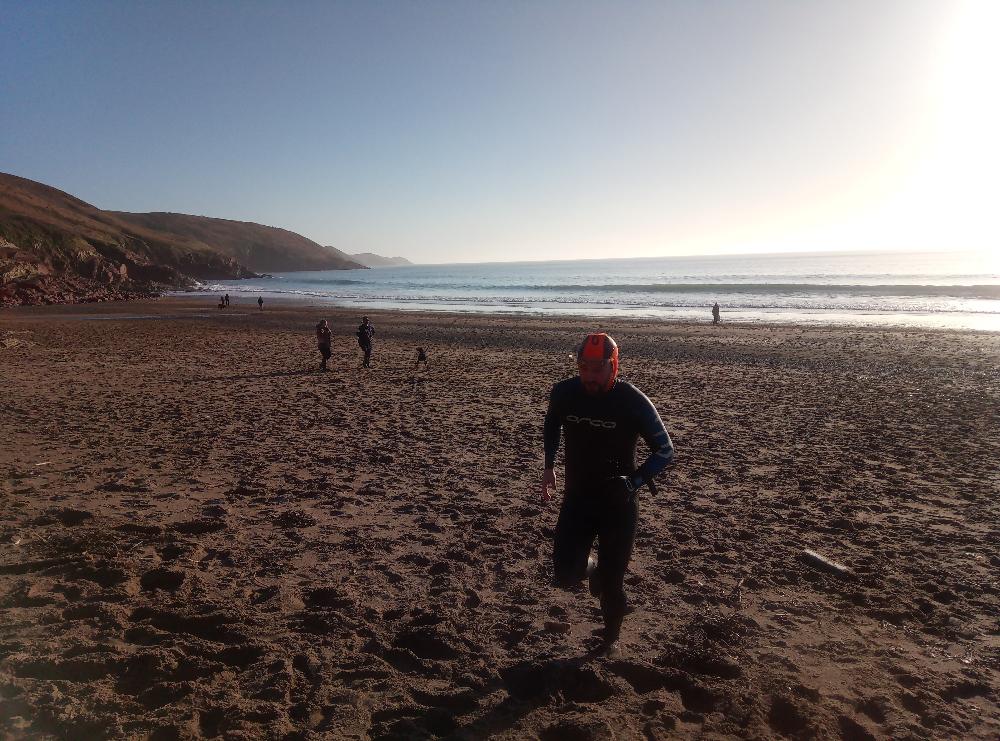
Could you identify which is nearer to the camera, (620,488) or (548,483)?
(620,488)

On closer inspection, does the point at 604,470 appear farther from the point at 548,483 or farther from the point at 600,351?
the point at 600,351

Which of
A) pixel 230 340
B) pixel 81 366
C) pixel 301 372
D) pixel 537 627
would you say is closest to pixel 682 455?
pixel 537 627

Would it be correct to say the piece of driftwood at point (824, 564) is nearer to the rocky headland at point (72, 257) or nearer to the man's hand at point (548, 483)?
the man's hand at point (548, 483)

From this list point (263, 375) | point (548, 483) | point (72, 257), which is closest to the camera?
point (548, 483)

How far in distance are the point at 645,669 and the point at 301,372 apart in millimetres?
14215

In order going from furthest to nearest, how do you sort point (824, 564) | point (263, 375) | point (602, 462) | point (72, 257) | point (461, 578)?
point (72, 257), point (263, 375), point (824, 564), point (461, 578), point (602, 462)

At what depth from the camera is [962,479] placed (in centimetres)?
745

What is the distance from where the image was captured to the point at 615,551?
358 cm

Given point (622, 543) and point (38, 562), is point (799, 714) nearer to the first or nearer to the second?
point (622, 543)

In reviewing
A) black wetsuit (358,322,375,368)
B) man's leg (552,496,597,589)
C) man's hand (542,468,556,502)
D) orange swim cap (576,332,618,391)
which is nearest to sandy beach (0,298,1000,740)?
man's leg (552,496,597,589)

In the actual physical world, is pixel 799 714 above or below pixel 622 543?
below

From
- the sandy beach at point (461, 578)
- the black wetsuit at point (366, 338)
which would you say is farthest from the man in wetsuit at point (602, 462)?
the black wetsuit at point (366, 338)

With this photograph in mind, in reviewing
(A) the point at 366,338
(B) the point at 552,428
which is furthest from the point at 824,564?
(A) the point at 366,338

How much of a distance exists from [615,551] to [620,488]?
0.47 metres
